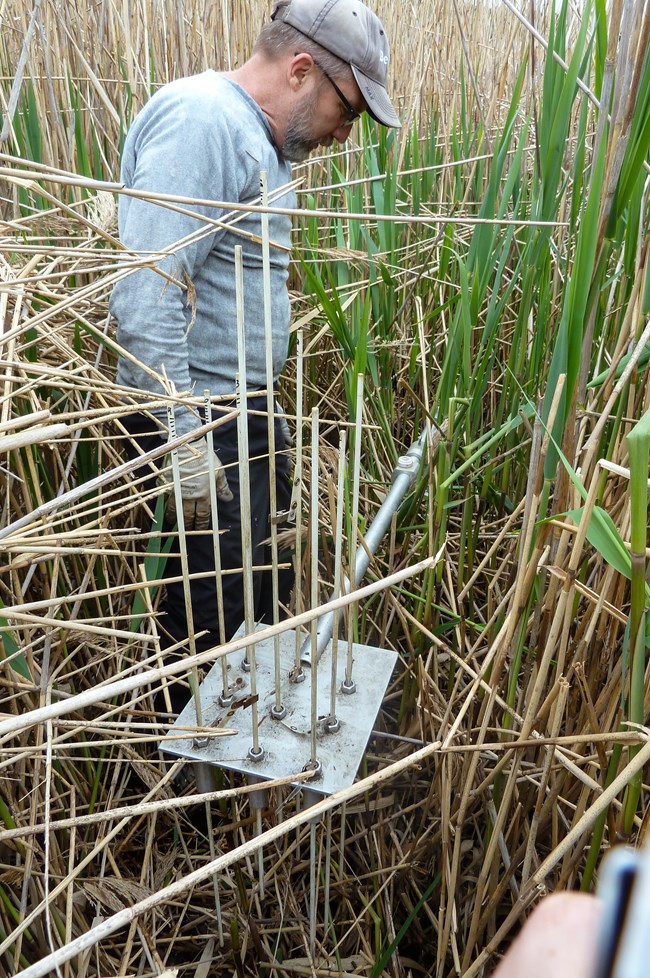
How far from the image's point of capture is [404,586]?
4.08ft

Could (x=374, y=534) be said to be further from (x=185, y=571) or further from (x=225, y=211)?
(x=225, y=211)

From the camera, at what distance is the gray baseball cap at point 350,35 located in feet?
4.69

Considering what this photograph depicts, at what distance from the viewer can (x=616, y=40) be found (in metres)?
0.65

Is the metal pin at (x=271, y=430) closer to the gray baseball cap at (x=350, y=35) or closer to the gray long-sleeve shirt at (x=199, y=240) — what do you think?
the gray long-sleeve shirt at (x=199, y=240)

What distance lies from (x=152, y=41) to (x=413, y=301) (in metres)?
1.06

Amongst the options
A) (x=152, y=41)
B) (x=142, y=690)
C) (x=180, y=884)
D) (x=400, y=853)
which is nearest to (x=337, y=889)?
(x=400, y=853)

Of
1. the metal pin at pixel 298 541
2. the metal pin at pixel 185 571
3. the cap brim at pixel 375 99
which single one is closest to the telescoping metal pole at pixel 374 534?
the metal pin at pixel 298 541

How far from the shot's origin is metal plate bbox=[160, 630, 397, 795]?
72 cm

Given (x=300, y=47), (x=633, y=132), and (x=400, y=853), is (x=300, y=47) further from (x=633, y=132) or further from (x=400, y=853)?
(x=400, y=853)

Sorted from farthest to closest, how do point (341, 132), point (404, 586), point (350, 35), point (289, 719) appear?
point (341, 132) < point (350, 35) < point (404, 586) < point (289, 719)

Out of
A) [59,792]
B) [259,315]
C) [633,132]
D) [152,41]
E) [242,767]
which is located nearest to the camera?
[633,132]

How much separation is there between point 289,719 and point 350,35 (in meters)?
1.32

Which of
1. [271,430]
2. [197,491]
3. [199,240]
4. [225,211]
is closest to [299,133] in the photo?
[225,211]

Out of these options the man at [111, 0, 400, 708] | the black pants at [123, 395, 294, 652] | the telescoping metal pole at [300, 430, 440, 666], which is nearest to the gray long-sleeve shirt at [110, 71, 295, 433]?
the man at [111, 0, 400, 708]
